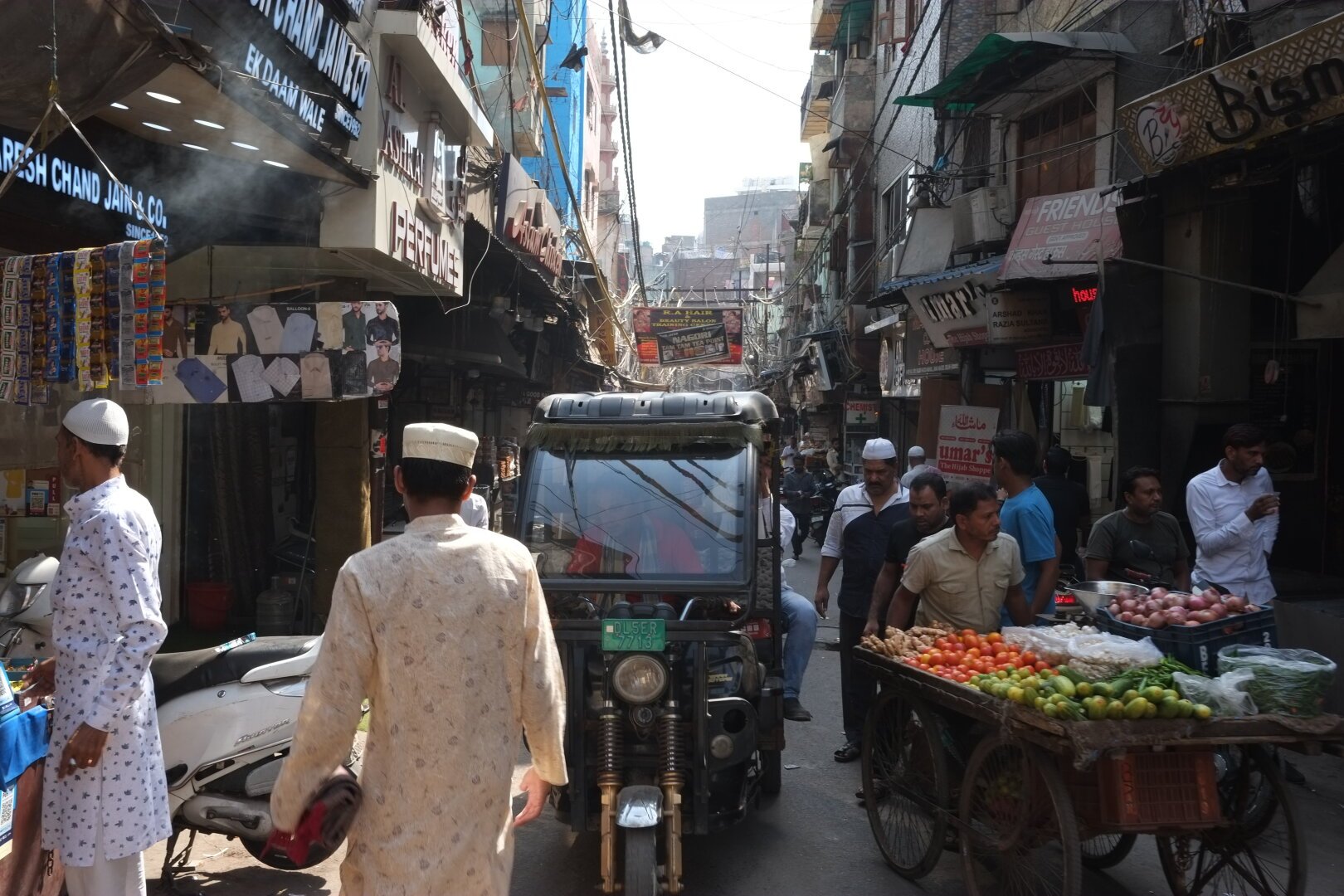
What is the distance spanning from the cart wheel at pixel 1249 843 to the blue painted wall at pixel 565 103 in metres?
28.0

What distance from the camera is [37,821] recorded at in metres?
3.92

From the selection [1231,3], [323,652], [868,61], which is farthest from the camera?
[868,61]

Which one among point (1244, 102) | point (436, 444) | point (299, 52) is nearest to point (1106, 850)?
point (436, 444)

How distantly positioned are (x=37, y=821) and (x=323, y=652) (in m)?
2.00

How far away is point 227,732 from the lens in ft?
15.5

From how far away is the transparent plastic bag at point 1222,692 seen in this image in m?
3.80

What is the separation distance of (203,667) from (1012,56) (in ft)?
35.1

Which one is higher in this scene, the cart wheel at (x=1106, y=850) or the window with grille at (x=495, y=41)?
the window with grille at (x=495, y=41)

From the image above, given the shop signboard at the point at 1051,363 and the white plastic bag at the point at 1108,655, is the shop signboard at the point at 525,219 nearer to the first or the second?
the shop signboard at the point at 1051,363

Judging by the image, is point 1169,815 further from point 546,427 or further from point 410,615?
point 546,427

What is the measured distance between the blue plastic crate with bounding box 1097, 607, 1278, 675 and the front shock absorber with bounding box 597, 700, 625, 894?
2.14 m

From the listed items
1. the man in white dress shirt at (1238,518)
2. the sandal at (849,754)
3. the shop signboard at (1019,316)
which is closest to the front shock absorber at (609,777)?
the sandal at (849,754)

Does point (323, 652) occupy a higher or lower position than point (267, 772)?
higher

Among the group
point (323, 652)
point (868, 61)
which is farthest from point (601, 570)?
point (868, 61)
